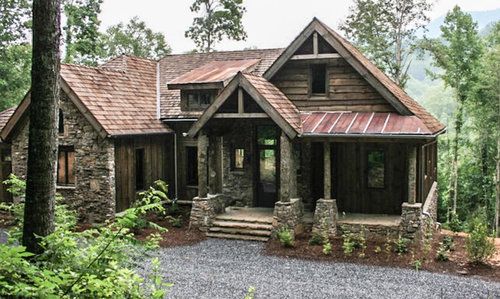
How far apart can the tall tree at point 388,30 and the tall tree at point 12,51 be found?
19862 millimetres

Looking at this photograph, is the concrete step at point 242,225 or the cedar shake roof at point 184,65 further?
the cedar shake roof at point 184,65

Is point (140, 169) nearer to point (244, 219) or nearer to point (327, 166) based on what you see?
point (244, 219)

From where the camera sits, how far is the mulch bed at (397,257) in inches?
455

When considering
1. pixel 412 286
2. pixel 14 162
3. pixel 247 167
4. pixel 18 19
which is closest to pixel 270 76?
pixel 247 167

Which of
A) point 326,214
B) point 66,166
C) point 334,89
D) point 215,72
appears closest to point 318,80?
point 334,89

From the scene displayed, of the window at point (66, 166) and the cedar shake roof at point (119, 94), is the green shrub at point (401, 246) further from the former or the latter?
the window at point (66, 166)

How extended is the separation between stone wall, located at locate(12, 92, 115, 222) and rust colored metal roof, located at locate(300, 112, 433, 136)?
6.72 m

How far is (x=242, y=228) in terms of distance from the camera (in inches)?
587

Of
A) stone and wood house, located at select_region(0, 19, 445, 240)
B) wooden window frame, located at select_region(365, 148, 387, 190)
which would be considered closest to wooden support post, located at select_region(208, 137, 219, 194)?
stone and wood house, located at select_region(0, 19, 445, 240)

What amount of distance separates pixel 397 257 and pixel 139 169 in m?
9.85

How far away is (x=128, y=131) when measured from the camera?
16.4 meters

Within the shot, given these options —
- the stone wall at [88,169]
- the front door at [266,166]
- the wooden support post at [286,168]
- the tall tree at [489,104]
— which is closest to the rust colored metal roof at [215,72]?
the front door at [266,166]

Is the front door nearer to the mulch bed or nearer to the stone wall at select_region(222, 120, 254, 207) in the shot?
the stone wall at select_region(222, 120, 254, 207)

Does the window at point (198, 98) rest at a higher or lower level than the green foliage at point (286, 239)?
higher
